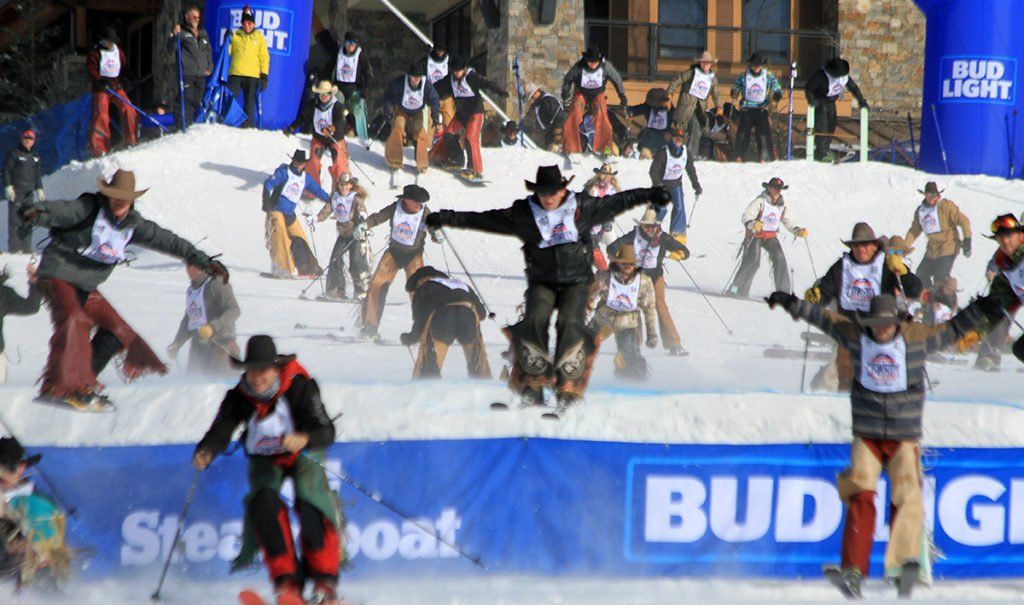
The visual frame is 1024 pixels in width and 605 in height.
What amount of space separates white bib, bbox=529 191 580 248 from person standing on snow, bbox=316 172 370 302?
6.38 meters

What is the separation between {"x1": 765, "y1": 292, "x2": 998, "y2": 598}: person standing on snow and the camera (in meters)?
7.08

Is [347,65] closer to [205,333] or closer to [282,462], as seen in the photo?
[205,333]

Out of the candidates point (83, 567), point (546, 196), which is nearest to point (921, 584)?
point (546, 196)

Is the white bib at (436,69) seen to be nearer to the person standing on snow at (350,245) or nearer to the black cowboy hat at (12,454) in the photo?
the person standing on snow at (350,245)

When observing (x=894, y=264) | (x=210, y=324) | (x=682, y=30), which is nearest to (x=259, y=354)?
(x=210, y=324)

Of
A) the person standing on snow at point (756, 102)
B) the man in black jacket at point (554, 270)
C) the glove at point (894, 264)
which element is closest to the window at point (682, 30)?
the person standing on snow at point (756, 102)

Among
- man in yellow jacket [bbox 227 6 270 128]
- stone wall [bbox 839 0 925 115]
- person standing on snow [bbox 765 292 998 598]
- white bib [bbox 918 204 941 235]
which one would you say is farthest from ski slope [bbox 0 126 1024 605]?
stone wall [bbox 839 0 925 115]

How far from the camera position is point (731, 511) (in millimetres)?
7926

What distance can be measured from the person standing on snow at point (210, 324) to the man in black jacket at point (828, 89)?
11.7 metres

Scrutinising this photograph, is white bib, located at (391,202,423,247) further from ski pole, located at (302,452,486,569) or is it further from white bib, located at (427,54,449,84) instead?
white bib, located at (427,54,449,84)

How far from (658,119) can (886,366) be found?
453 inches

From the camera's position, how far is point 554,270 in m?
8.01

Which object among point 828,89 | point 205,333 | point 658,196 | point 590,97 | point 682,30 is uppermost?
point 682,30

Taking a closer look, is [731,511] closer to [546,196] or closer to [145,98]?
[546,196]
